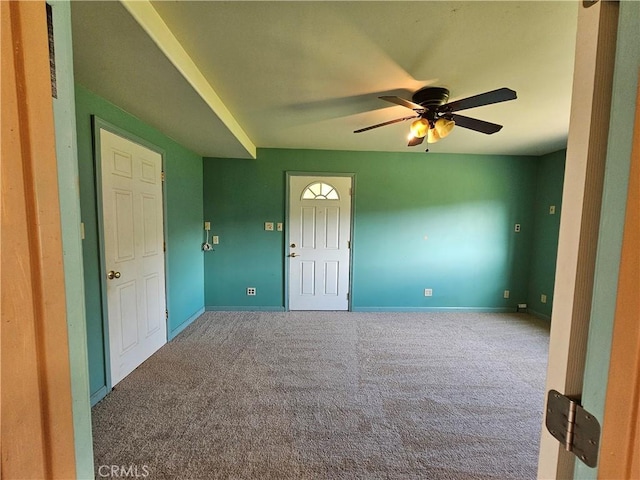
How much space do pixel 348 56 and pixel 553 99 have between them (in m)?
1.79

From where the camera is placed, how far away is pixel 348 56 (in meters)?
1.60

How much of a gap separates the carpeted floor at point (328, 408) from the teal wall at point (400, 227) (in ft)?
2.86

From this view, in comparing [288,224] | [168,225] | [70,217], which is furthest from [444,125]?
[168,225]

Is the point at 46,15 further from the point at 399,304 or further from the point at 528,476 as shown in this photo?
the point at 399,304

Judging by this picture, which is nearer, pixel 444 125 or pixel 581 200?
pixel 581 200

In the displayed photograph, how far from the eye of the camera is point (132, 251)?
2.31m

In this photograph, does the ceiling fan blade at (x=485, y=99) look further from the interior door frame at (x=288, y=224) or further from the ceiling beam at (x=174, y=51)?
the interior door frame at (x=288, y=224)

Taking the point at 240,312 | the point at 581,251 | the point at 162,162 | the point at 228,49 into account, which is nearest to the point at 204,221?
the point at 162,162

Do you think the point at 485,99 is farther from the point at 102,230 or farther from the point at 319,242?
the point at 102,230

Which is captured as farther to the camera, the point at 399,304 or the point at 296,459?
the point at 399,304

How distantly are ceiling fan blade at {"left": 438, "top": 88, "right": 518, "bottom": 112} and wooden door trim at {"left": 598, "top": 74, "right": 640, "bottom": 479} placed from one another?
150cm

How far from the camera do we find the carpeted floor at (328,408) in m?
1.48

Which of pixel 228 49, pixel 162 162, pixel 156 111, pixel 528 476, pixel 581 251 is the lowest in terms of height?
pixel 528 476

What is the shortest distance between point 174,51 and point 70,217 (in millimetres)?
1455
